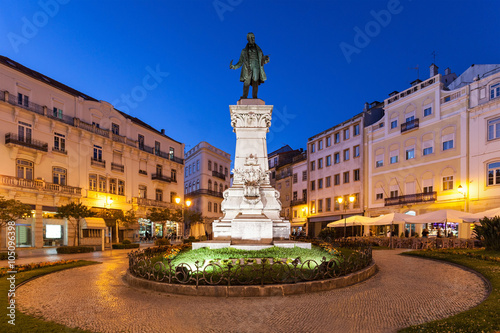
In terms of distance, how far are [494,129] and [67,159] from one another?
42.2 meters

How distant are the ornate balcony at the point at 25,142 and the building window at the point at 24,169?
1.65 m

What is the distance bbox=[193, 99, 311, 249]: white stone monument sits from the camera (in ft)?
43.3

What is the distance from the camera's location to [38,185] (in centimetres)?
3222

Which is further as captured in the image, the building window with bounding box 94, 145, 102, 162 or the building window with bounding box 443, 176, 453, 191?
the building window with bounding box 94, 145, 102, 162

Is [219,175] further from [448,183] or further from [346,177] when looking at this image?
[448,183]

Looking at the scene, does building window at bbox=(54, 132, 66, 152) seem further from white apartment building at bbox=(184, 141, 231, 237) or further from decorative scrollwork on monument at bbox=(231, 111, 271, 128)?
decorative scrollwork on monument at bbox=(231, 111, 271, 128)

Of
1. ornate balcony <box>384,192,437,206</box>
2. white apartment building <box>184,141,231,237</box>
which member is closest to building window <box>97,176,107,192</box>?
white apartment building <box>184,141,231,237</box>

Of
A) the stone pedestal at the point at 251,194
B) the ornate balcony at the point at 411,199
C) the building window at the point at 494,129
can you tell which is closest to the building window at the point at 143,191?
the ornate balcony at the point at 411,199

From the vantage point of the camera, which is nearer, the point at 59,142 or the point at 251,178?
the point at 251,178

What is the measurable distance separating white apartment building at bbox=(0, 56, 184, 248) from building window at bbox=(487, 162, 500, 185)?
3409 cm

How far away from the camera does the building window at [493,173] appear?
30016 millimetres

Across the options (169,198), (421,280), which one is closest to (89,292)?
(421,280)

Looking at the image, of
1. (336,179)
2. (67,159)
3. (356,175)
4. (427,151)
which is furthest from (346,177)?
(67,159)

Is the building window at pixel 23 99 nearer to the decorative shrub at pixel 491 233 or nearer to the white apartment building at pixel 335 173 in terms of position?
the white apartment building at pixel 335 173
